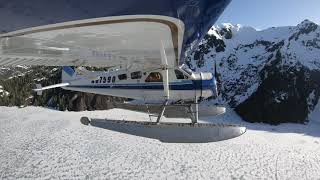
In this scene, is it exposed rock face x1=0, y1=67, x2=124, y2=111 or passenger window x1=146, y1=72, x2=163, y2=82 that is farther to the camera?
exposed rock face x1=0, y1=67, x2=124, y2=111

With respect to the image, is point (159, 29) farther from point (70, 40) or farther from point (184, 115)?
point (184, 115)

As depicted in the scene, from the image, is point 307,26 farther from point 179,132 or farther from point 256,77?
point 179,132

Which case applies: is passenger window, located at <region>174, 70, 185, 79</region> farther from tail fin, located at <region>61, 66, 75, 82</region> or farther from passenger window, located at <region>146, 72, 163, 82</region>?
tail fin, located at <region>61, 66, 75, 82</region>

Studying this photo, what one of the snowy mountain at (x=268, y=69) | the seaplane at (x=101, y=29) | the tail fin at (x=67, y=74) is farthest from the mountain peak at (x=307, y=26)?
the seaplane at (x=101, y=29)

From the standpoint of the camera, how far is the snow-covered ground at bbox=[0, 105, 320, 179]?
18.2 m

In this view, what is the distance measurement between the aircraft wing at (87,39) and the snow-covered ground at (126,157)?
39.4 ft

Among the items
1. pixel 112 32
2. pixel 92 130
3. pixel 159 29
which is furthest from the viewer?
pixel 92 130

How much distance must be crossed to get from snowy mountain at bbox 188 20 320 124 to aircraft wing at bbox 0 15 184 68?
49.0m

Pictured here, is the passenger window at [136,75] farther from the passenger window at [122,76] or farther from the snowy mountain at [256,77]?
the snowy mountain at [256,77]

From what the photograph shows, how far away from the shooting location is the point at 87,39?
526 centimetres

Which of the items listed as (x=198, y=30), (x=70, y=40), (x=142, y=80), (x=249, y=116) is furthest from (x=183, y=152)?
(x=249, y=116)

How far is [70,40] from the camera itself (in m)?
5.16

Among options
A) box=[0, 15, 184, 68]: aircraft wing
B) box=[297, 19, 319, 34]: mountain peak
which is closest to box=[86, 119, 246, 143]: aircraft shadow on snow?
box=[0, 15, 184, 68]: aircraft wing

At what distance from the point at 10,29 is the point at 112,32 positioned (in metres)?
→ 1.43
